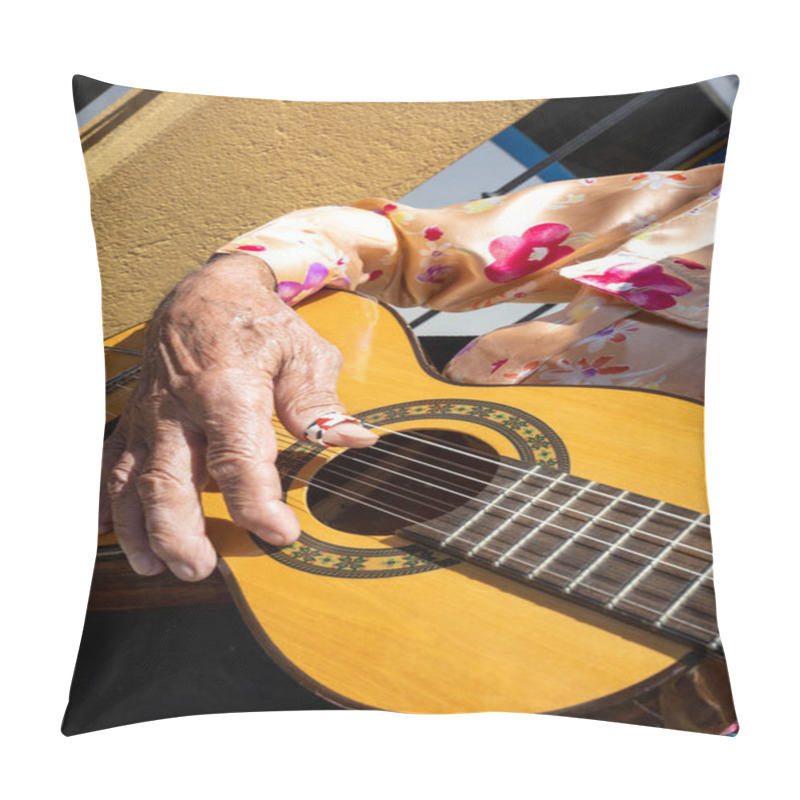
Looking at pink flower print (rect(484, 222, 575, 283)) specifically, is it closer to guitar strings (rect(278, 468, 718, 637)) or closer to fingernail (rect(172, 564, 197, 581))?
guitar strings (rect(278, 468, 718, 637))

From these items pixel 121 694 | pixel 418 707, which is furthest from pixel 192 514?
pixel 418 707

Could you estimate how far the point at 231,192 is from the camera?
1.54 metres

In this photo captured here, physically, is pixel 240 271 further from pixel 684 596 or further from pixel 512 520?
pixel 684 596

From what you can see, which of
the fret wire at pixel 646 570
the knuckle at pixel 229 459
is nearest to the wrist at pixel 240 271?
the knuckle at pixel 229 459

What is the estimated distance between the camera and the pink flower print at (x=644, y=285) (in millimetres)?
1476

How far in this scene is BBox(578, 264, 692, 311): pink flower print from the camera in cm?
148

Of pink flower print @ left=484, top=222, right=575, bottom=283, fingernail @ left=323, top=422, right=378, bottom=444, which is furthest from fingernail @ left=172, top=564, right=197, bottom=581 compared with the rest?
pink flower print @ left=484, top=222, right=575, bottom=283

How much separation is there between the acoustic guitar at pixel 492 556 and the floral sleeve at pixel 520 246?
0.44 feet

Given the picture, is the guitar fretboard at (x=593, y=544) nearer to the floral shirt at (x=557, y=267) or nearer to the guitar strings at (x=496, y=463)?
the guitar strings at (x=496, y=463)

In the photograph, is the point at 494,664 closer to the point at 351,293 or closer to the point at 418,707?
the point at 418,707

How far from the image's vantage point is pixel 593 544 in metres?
1.31

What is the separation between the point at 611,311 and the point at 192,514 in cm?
60

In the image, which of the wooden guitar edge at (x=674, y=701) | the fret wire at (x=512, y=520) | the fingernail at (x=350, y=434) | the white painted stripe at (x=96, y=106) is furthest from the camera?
the white painted stripe at (x=96, y=106)

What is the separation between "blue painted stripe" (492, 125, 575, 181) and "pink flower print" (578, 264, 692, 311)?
0.15m
